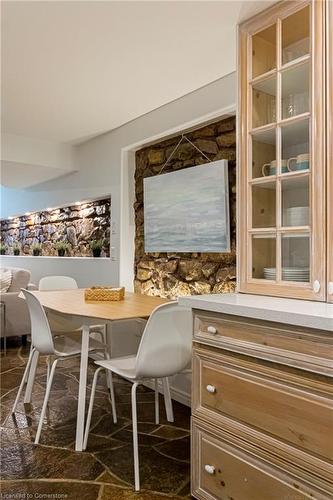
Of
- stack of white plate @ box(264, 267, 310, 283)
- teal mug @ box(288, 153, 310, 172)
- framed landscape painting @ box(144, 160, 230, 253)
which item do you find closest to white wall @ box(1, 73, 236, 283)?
framed landscape painting @ box(144, 160, 230, 253)

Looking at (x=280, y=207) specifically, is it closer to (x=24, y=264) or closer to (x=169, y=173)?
(x=169, y=173)

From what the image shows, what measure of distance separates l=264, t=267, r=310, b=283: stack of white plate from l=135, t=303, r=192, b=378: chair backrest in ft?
1.48

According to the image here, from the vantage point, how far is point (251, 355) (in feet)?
5.39

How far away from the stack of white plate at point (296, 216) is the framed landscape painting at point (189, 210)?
3.66 ft

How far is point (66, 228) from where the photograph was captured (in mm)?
5965

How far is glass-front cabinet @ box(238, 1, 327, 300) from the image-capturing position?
5.77 ft

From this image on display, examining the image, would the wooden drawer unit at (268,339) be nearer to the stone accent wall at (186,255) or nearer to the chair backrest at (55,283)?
the stone accent wall at (186,255)

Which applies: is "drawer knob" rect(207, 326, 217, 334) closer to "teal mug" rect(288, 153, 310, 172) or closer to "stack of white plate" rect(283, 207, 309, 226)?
"stack of white plate" rect(283, 207, 309, 226)

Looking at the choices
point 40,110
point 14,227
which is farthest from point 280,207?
point 14,227

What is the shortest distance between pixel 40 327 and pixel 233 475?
57.7 inches

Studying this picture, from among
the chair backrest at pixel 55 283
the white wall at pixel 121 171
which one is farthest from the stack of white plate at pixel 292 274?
the chair backrest at pixel 55 283

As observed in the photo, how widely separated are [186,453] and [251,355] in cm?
111

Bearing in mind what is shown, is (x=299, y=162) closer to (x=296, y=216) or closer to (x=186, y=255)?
(x=296, y=216)

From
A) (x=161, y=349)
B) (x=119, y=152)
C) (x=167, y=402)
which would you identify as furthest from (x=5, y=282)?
(x=161, y=349)
